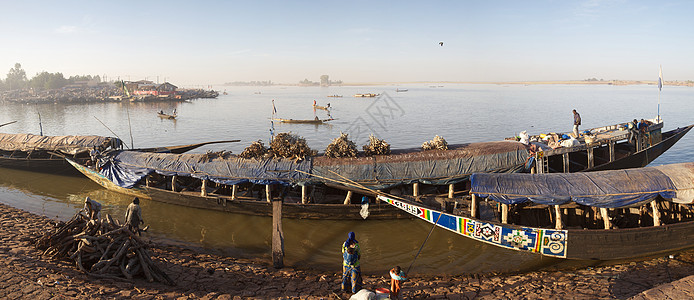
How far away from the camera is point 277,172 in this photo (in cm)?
1177

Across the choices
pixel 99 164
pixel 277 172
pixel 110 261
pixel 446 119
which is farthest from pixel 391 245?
pixel 446 119

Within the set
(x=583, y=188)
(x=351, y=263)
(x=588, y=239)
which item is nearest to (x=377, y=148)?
(x=351, y=263)

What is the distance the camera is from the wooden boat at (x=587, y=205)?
880cm

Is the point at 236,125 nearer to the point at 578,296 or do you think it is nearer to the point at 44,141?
the point at 44,141

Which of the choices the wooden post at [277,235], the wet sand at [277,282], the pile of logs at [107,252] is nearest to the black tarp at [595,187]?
the wet sand at [277,282]

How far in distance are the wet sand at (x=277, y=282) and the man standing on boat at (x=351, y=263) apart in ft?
0.84

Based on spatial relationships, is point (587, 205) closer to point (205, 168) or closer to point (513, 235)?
point (513, 235)

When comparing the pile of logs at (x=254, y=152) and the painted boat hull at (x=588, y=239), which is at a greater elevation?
the pile of logs at (x=254, y=152)

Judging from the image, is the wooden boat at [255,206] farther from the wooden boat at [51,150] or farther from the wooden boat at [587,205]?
the wooden boat at [51,150]

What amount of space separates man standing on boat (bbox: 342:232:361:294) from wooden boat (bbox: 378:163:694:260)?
104 inches

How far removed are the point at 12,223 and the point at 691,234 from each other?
18.8m

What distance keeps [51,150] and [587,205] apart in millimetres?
22177

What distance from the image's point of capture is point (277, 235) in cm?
933

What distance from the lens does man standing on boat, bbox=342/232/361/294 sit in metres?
7.55
